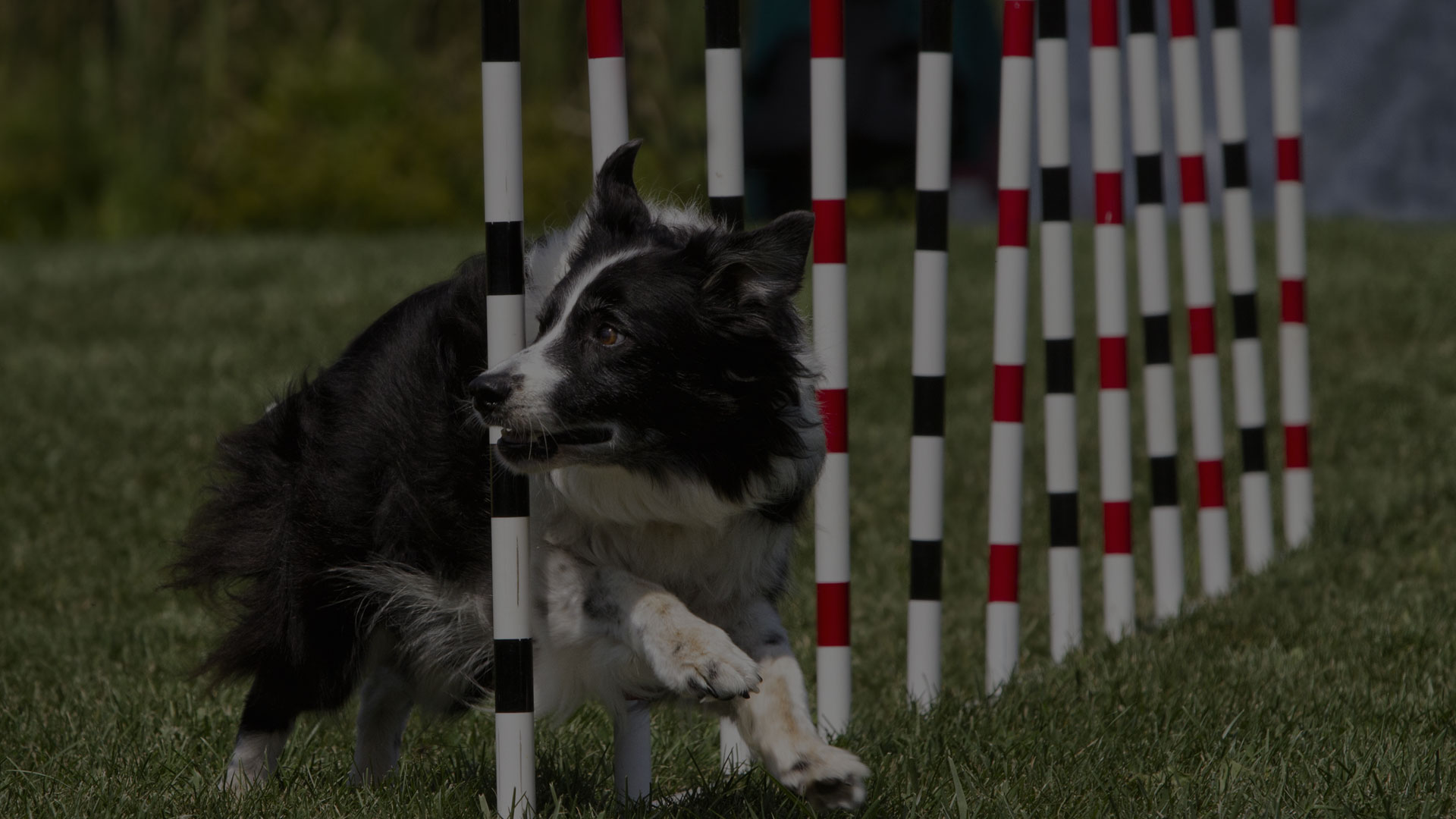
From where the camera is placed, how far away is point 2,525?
603 cm

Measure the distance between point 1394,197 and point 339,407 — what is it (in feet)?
35.5

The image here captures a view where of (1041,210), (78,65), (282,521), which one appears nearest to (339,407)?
(282,521)

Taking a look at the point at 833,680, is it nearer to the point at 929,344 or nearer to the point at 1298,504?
the point at 929,344

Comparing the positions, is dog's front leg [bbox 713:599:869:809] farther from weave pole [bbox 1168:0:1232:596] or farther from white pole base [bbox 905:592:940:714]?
weave pole [bbox 1168:0:1232:596]

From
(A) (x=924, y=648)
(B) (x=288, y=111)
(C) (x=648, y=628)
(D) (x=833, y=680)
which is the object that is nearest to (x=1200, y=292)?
(A) (x=924, y=648)

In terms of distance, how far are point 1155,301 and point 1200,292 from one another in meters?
0.25

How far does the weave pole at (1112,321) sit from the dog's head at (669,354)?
1.83 m

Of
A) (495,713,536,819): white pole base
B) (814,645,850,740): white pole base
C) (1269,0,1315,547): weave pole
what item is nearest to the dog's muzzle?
(495,713,536,819): white pole base

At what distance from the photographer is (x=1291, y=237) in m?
5.46

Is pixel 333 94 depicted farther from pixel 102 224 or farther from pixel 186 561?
pixel 186 561

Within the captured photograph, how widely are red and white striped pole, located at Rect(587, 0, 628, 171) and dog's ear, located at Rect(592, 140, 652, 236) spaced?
5.8 inches

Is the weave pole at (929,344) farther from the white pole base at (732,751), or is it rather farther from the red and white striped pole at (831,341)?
the white pole base at (732,751)

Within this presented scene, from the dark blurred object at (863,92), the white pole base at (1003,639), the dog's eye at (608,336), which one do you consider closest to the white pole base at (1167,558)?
the white pole base at (1003,639)

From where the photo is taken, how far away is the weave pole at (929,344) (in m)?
3.93
